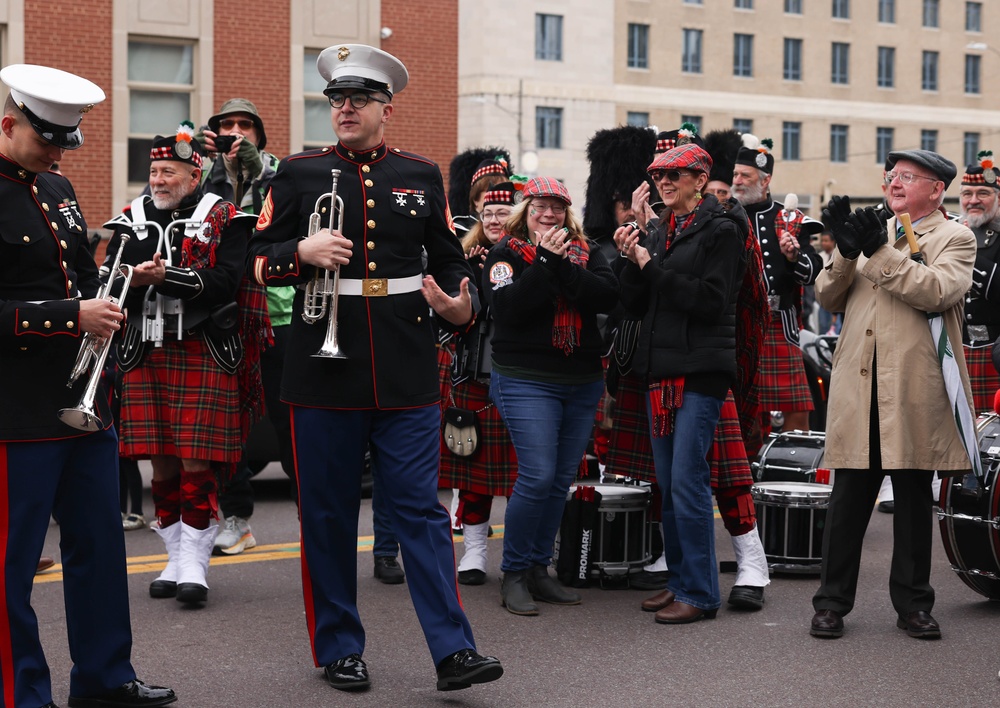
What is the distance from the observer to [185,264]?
6848 millimetres

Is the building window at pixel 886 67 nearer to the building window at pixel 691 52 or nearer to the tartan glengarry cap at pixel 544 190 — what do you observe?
the building window at pixel 691 52

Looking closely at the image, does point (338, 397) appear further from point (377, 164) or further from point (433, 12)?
point (433, 12)

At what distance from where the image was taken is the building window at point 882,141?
202ft

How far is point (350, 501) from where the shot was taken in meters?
5.48

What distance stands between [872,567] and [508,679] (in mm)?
2918

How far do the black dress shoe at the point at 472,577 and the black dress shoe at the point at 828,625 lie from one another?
1868 mm

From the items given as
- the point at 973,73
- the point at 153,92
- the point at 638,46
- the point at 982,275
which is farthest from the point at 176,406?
the point at 973,73

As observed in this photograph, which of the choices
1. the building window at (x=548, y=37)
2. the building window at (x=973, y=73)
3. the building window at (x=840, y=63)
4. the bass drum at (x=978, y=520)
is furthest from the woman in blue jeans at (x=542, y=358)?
the building window at (x=973, y=73)

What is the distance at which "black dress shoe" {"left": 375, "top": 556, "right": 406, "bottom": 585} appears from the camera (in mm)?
7254

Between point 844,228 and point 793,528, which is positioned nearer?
point 844,228

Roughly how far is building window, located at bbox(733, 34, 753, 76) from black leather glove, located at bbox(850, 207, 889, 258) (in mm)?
54089

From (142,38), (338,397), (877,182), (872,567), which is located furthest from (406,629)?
(877,182)

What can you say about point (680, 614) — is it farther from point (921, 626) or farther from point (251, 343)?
point (251, 343)

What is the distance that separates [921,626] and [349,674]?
2452mm
